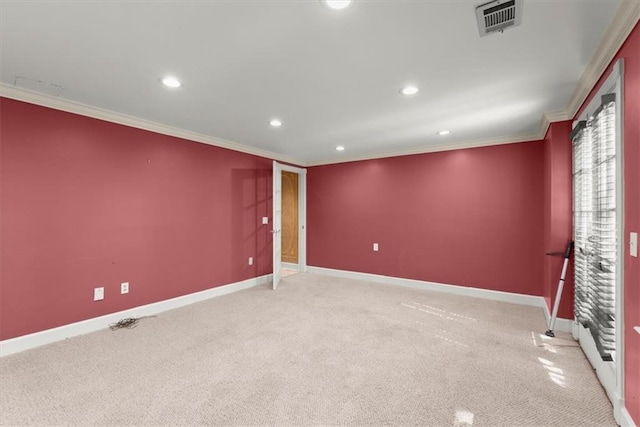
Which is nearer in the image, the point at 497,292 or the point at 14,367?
the point at 14,367

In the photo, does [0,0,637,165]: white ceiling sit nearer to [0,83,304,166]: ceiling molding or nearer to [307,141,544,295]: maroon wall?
[0,83,304,166]: ceiling molding

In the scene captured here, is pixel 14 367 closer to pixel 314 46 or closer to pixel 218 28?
pixel 218 28

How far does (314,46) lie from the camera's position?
1.77 metres

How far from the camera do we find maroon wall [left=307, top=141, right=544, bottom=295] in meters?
3.79

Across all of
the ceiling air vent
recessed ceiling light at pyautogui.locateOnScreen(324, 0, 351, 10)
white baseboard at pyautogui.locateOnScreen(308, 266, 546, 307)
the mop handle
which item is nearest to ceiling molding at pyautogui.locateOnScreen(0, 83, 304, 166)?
recessed ceiling light at pyautogui.locateOnScreen(324, 0, 351, 10)

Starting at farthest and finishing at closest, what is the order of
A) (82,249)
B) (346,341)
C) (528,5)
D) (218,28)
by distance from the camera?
1. (82,249)
2. (346,341)
3. (218,28)
4. (528,5)

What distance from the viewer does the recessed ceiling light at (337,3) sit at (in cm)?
138

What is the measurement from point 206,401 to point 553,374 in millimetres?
2563

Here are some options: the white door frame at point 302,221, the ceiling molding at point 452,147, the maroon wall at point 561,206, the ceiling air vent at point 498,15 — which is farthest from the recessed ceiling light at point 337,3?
the white door frame at point 302,221

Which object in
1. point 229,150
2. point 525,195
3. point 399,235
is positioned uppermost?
point 229,150

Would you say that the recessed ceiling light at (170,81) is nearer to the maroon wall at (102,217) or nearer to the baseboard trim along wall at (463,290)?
the maroon wall at (102,217)

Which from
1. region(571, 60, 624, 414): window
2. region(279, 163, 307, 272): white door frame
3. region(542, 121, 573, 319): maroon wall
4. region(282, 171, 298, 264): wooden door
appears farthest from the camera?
region(282, 171, 298, 264): wooden door

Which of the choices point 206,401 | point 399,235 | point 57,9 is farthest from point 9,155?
point 399,235

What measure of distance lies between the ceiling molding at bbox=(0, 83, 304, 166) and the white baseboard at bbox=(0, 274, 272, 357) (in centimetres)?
212
